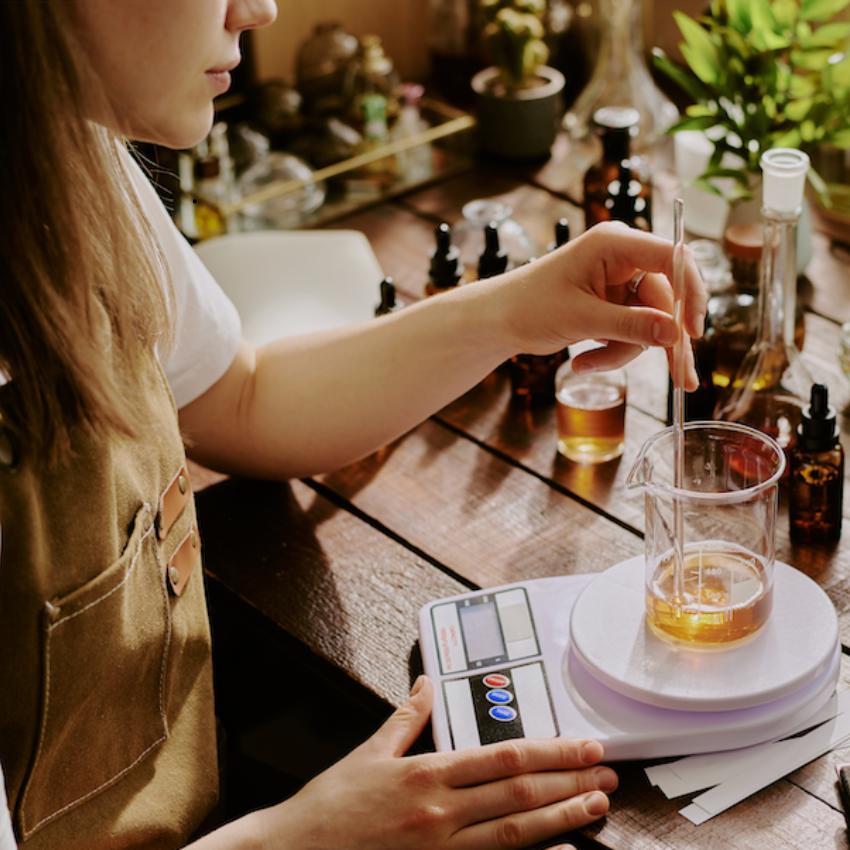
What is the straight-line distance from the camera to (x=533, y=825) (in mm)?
936

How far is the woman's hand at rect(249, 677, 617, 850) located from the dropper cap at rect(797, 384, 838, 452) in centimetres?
39

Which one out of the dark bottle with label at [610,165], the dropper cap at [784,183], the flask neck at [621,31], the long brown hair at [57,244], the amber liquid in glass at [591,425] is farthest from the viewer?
the flask neck at [621,31]

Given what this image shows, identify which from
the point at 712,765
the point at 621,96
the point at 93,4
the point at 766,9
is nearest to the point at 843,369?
the point at 766,9

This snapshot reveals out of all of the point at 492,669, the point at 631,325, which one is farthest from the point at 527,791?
the point at 631,325

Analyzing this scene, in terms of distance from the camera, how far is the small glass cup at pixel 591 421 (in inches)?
52.7

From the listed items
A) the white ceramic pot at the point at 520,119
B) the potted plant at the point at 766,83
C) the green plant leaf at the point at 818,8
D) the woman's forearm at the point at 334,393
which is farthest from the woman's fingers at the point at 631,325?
the white ceramic pot at the point at 520,119

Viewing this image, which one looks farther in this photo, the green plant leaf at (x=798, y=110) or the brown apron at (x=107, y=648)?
the green plant leaf at (x=798, y=110)

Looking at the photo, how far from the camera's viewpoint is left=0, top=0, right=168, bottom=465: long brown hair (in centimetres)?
84

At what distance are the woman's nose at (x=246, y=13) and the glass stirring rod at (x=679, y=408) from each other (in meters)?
0.36

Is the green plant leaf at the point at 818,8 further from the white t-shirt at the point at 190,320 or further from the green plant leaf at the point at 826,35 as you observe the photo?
the white t-shirt at the point at 190,320

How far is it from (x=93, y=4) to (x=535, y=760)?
627mm

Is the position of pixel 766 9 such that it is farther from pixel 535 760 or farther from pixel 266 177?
pixel 535 760

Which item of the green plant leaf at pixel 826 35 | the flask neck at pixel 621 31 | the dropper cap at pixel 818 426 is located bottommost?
the dropper cap at pixel 818 426

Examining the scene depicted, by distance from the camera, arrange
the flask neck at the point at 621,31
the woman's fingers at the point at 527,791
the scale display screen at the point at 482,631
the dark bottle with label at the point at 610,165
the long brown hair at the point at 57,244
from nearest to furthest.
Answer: the long brown hair at the point at 57,244 < the woman's fingers at the point at 527,791 < the scale display screen at the point at 482,631 < the dark bottle with label at the point at 610,165 < the flask neck at the point at 621,31
